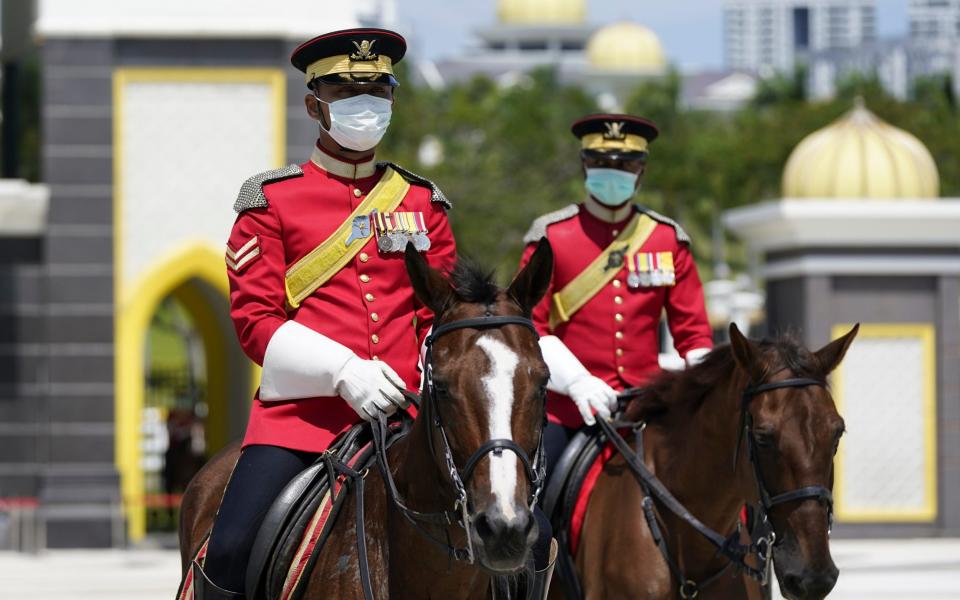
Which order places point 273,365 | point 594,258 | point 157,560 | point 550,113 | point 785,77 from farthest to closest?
point 785,77 → point 550,113 → point 157,560 → point 594,258 → point 273,365

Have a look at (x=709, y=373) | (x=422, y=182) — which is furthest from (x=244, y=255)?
(x=709, y=373)

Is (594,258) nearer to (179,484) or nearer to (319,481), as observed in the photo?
(319,481)

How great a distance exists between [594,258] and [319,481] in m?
3.01

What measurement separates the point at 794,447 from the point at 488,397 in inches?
78.4

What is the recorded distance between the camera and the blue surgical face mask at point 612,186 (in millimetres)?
8406

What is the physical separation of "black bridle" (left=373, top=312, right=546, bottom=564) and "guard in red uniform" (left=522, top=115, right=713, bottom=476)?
3052 millimetres

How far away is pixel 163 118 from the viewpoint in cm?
1864

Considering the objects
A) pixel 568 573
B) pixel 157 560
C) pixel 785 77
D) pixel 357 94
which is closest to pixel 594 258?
pixel 568 573

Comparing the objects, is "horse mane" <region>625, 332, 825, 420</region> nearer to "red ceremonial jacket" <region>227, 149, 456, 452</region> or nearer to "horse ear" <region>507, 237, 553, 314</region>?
"red ceremonial jacket" <region>227, 149, 456, 452</region>

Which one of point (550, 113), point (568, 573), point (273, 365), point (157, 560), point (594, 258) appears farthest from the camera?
point (550, 113)

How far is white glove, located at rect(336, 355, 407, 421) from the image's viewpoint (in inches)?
207

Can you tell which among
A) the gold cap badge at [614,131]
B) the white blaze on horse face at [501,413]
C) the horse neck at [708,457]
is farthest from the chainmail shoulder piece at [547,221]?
the white blaze on horse face at [501,413]

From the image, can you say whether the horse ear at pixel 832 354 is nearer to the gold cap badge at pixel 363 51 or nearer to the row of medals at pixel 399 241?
the row of medals at pixel 399 241

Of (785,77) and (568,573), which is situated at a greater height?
(785,77)
